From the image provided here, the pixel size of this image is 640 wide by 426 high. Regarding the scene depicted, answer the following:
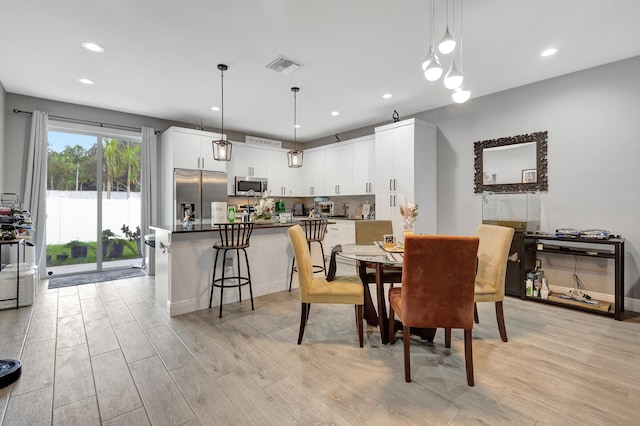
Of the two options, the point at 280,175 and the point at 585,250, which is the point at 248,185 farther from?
the point at 585,250

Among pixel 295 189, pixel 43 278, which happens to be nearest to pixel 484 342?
pixel 295 189

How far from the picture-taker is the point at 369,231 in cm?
367

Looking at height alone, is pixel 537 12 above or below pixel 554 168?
above

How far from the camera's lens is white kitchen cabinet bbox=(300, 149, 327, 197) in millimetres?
6891

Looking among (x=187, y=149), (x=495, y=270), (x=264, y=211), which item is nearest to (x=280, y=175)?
(x=187, y=149)

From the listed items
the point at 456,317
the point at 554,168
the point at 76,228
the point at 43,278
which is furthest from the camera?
the point at 76,228

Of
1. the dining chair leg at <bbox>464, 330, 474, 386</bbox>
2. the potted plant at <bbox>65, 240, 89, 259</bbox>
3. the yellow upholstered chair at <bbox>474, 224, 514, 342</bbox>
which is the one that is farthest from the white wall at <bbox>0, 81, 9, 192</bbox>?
the yellow upholstered chair at <bbox>474, 224, 514, 342</bbox>

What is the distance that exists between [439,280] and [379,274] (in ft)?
1.93

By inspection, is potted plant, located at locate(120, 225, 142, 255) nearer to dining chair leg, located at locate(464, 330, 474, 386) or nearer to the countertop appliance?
the countertop appliance

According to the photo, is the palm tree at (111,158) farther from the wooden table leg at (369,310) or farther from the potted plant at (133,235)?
the wooden table leg at (369,310)

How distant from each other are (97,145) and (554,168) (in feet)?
22.8

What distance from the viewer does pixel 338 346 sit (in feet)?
8.44

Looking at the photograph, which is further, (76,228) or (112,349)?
(76,228)

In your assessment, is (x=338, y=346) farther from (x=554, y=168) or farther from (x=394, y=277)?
(x=554, y=168)
